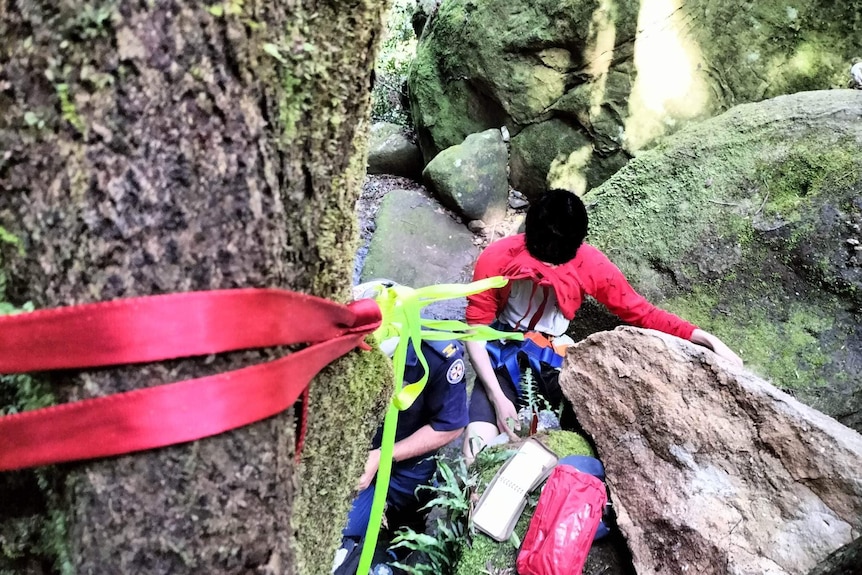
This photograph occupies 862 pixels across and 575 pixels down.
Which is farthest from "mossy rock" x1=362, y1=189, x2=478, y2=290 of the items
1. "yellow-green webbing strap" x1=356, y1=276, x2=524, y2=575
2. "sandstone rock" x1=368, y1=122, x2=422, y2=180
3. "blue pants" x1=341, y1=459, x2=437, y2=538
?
"yellow-green webbing strap" x1=356, y1=276, x2=524, y2=575

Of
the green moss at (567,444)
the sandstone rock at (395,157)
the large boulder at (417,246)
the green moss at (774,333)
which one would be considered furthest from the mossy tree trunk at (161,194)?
the sandstone rock at (395,157)

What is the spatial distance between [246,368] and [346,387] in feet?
1.10

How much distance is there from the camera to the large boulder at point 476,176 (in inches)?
241


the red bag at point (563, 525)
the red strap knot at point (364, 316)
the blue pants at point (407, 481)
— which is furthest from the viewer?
the blue pants at point (407, 481)

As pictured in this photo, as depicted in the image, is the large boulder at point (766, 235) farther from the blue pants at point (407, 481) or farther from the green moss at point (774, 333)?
the blue pants at point (407, 481)

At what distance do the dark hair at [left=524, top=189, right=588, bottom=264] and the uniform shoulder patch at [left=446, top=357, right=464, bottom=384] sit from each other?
0.84 meters

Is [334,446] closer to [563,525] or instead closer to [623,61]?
[563,525]

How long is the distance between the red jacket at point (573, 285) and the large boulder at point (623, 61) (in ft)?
9.31

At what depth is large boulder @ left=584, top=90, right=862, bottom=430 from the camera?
3211mm

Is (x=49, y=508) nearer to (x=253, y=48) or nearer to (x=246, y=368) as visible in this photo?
(x=246, y=368)

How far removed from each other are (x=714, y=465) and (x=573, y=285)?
1.26m

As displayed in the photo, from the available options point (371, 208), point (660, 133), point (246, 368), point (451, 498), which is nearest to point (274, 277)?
point (246, 368)

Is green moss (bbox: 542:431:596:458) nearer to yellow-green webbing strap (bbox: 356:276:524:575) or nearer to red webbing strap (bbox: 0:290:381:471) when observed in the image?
yellow-green webbing strap (bbox: 356:276:524:575)

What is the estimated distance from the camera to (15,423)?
1.93ft
